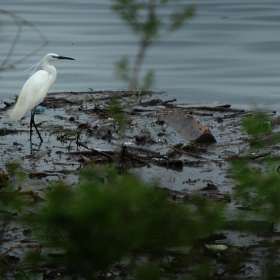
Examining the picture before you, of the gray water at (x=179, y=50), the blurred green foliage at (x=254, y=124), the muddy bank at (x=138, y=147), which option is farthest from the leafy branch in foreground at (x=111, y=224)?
the gray water at (x=179, y=50)

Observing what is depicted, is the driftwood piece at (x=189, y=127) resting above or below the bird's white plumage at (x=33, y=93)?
below

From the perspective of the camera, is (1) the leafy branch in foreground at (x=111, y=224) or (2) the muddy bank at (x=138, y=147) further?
(2) the muddy bank at (x=138, y=147)

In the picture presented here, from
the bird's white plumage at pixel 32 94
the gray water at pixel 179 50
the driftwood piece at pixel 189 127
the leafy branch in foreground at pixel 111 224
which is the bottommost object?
the leafy branch in foreground at pixel 111 224

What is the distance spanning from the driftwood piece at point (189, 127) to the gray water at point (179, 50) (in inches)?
59.7

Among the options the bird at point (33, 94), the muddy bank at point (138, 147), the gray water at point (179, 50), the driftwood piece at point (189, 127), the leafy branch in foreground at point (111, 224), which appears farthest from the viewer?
the gray water at point (179, 50)

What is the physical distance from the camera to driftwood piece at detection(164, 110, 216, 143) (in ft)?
20.0

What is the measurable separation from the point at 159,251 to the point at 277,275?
0.66 metres

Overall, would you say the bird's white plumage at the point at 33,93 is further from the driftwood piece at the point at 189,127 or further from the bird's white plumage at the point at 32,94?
the driftwood piece at the point at 189,127

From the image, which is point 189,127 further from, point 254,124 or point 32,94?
point 254,124

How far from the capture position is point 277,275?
126 inches

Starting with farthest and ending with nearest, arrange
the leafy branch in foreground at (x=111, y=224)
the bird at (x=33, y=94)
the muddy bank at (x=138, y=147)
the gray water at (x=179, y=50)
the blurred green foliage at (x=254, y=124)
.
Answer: the gray water at (x=179, y=50), the bird at (x=33, y=94), the muddy bank at (x=138, y=147), the blurred green foliage at (x=254, y=124), the leafy branch in foreground at (x=111, y=224)

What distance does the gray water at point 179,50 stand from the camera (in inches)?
362

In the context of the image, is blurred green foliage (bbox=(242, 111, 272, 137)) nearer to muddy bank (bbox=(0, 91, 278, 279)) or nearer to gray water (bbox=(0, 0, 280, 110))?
muddy bank (bbox=(0, 91, 278, 279))

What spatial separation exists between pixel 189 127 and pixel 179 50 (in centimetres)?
533
